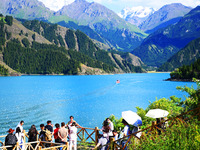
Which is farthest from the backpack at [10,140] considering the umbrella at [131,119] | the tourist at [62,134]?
the umbrella at [131,119]

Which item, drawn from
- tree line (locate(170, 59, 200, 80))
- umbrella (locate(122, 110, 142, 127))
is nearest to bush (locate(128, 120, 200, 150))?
umbrella (locate(122, 110, 142, 127))

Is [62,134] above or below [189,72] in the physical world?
below

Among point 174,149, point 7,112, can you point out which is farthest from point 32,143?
point 7,112

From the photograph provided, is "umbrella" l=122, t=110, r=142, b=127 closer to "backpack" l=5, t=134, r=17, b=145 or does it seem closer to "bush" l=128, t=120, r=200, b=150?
"bush" l=128, t=120, r=200, b=150

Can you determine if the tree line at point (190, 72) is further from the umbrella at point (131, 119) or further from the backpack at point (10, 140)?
the backpack at point (10, 140)

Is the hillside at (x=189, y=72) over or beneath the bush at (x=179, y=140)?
over

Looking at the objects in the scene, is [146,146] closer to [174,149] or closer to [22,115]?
[174,149]

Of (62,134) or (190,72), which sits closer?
→ (62,134)

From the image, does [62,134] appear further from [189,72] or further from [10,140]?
[189,72]

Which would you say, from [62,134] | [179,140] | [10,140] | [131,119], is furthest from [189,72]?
[179,140]

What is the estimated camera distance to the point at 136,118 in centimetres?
1753

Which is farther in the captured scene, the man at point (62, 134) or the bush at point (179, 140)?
the man at point (62, 134)

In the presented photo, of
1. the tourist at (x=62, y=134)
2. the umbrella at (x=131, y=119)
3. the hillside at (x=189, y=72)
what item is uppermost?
the hillside at (x=189, y=72)

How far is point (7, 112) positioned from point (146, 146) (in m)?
57.1
